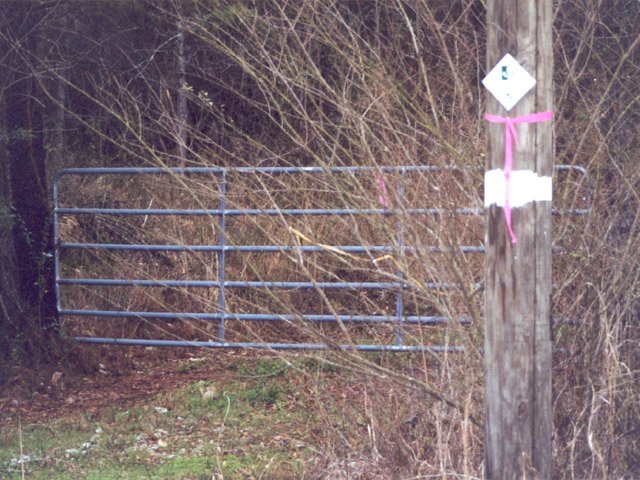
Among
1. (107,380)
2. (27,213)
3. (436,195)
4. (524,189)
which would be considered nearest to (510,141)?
(524,189)

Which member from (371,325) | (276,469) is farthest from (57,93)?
(276,469)

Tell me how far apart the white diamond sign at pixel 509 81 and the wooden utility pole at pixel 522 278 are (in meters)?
0.03

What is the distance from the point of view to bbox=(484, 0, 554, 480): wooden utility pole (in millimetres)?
3975

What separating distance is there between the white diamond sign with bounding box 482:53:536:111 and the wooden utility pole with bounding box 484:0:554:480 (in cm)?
3

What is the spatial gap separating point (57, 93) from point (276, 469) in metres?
9.66

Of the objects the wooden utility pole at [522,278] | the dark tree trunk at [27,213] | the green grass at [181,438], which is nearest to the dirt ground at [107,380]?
the green grass at [181,438]

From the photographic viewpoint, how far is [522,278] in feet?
13.1

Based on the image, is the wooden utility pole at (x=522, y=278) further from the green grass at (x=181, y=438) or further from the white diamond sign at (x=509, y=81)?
the green grass at (x=181, y=438)

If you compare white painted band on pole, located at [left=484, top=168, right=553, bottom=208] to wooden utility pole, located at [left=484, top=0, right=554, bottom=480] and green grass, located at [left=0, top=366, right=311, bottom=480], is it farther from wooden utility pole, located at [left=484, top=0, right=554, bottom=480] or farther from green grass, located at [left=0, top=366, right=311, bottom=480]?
green grass, located at [left=0, top=366, right=311, bottom=480]

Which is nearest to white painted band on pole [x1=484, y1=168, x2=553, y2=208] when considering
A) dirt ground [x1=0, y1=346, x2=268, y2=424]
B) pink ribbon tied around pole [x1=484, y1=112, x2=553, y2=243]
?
pink ribbon tied around pole [x1=484, y1=112, x2=553, y2=243]

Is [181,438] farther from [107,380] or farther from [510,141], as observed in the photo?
[510,141]

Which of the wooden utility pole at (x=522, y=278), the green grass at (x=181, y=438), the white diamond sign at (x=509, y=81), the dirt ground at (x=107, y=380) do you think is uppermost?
the white diamond sign at (x=509, y=81)

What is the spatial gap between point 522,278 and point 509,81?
2.51 feet

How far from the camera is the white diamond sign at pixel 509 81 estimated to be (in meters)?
3.96
